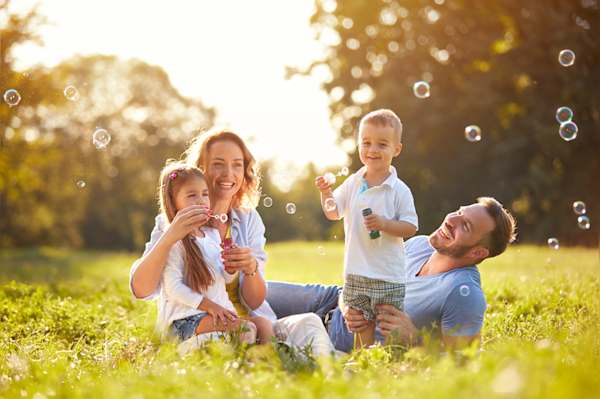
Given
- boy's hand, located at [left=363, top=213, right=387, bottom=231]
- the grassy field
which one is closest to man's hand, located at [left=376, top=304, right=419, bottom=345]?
the grassy field

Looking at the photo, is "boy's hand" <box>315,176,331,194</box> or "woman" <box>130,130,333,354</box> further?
"boy's hand" <box>315,176,331,194</box>

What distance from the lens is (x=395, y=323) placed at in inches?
167

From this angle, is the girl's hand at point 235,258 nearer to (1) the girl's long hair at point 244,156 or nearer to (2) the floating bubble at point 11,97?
(1) the girl's long hair at point 244,156

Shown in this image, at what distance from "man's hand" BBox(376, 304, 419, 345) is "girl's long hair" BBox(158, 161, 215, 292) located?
3.18 feet

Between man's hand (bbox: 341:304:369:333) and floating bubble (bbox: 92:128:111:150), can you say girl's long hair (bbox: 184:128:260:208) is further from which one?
floating bubble (bbox: 92:128:111:150)

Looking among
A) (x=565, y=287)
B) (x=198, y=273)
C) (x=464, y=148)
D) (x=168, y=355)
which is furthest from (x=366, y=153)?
(x=464, y=148)

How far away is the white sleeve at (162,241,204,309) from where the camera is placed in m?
3.99

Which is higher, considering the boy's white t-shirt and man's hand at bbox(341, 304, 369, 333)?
the boy's white t-shirt

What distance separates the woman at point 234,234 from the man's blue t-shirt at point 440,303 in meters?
0.48

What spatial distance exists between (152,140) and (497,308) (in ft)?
107

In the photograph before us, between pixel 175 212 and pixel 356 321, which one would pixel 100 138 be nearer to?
pixel 175 212

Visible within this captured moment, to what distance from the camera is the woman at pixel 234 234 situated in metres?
4.01

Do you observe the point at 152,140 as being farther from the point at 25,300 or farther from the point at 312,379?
the point at 312,379

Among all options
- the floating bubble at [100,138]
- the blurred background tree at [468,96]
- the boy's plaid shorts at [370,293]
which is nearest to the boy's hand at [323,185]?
the boy's plaid shorts at [370,293]
